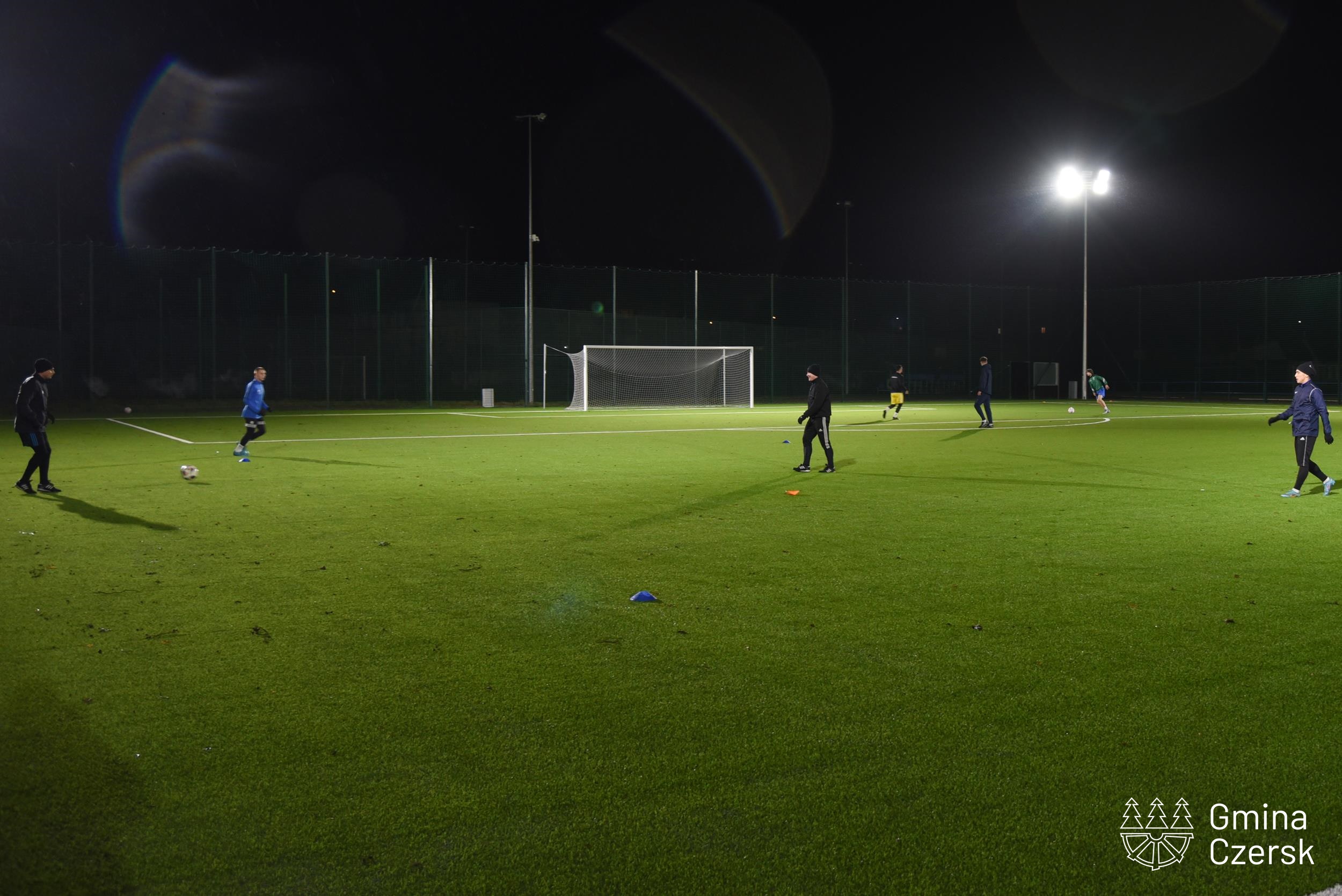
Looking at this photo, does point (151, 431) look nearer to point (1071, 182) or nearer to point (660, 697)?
point (660, 697)

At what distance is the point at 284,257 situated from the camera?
41.0 m

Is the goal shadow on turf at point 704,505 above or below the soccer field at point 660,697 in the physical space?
above

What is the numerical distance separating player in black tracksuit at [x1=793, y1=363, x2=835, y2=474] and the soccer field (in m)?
4.16

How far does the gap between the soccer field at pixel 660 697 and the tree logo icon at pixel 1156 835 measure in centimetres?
5

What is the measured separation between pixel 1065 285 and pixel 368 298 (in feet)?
142

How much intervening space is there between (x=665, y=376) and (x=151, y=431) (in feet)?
76.4

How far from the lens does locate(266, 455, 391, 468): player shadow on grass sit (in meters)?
16.7

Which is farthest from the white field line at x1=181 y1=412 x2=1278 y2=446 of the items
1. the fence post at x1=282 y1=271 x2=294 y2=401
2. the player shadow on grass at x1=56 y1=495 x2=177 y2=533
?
the fence post at x1=282 y1=271 x2=294 y2=401

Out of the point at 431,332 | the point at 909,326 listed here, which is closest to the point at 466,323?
the point at 431,332

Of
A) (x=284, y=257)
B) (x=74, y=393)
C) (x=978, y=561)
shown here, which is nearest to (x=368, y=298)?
(x=284, y=257)

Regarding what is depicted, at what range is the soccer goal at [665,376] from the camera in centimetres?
4262

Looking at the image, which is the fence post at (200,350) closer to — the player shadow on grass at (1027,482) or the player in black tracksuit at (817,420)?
the player in black tracksuit at (817,420)

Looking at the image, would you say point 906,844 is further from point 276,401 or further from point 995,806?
point 276,401

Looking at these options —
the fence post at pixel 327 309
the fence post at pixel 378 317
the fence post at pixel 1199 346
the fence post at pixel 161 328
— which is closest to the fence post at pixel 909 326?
the fence post at pixel 1199 346
